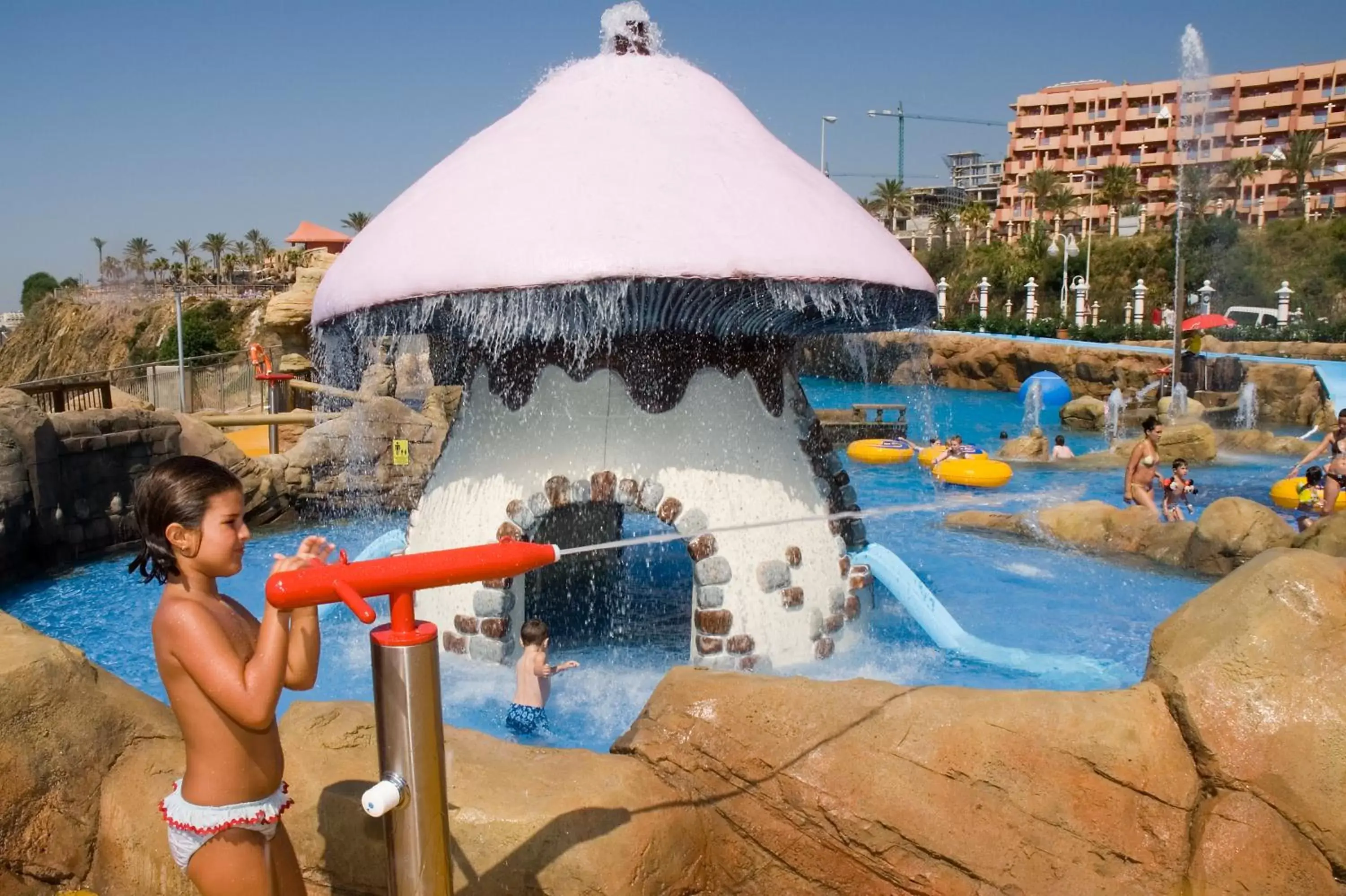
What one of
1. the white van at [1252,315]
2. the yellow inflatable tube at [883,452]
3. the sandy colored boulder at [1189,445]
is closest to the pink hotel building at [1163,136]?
the white van at [1252,315]

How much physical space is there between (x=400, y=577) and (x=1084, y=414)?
2131 cm

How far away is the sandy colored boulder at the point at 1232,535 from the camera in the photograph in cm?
809

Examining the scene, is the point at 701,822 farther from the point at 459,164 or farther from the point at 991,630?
the point at 991,630

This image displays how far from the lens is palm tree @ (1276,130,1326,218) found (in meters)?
46.9

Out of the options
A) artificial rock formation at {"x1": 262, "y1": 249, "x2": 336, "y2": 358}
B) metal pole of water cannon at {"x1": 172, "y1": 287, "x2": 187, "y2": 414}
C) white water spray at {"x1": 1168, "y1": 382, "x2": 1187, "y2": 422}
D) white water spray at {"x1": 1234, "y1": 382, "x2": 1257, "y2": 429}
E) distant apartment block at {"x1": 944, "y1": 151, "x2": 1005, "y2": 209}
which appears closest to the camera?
metal pole of water cannon at {"x1": 172, "y1": 287, "x2": 187, "y2": 414}

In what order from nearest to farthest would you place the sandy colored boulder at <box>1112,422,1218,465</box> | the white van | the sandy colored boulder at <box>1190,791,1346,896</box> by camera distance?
the sandy colored boulder at <box>1190,791,1346,896</box>, the sandy colored boulder at <box>1112,422,1218,465</box>, the white van

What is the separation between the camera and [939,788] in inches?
112

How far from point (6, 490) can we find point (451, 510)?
5.07m

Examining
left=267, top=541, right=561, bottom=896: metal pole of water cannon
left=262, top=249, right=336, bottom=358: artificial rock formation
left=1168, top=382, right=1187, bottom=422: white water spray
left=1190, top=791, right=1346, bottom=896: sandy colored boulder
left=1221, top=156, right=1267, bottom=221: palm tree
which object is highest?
left=1221, top=156, right=1267, bottom=221: palm tree

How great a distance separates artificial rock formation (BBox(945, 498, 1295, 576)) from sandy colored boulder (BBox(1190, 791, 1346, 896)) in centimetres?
512

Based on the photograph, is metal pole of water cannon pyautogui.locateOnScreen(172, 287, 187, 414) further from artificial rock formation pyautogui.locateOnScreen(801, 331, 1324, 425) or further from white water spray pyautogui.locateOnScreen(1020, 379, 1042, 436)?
white water spray pyautogui.locateOnScreen(1020, 379, 1042, 436)

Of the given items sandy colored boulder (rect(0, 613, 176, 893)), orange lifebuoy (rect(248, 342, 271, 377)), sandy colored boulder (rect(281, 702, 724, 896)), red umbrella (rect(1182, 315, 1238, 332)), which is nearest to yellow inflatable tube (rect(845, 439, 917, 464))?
orange lifebuoy (rect(248, 342, 271, 377))

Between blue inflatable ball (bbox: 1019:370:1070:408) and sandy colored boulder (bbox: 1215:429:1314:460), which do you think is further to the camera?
blue inflatable ball (bbox: 1019:370:1070:408)

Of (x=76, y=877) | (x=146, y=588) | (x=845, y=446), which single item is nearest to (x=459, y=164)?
(x=76, y=877)
